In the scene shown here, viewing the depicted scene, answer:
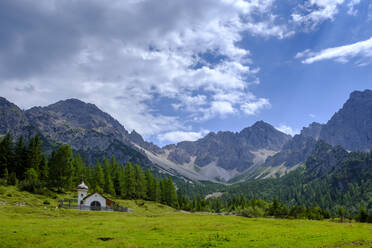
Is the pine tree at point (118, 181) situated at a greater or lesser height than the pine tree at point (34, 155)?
lesser

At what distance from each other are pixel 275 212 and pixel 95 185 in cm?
7334

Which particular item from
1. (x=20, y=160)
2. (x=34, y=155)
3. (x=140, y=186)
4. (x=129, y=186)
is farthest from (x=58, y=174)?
(x=140, y=186)

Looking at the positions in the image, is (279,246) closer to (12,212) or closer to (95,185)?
(12,212)

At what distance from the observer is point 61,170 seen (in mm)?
93250

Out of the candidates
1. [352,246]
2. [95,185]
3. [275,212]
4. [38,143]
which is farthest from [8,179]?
[275,212]

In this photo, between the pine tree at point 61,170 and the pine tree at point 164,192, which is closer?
the pine tree at point 61,170

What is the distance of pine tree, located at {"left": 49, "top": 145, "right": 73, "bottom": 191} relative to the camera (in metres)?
91.8

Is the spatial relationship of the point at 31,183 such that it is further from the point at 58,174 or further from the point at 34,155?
the point at 34,155

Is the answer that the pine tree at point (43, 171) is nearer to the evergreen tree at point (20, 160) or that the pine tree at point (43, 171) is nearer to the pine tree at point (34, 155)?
the pine tree at point (34, 155)

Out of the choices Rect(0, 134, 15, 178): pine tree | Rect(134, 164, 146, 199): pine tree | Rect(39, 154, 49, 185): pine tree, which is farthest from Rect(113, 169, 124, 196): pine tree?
Rect(0, 134, 15, 178): pine tree

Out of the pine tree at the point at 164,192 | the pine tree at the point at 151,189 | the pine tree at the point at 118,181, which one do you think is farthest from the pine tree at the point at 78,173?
the pine tree at the point at 164,192

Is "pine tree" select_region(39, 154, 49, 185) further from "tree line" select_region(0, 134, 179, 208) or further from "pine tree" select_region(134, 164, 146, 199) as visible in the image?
"pine tree" select_region(134, 164, 146, 199)

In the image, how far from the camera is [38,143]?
97.1 meters

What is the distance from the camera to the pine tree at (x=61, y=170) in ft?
301
